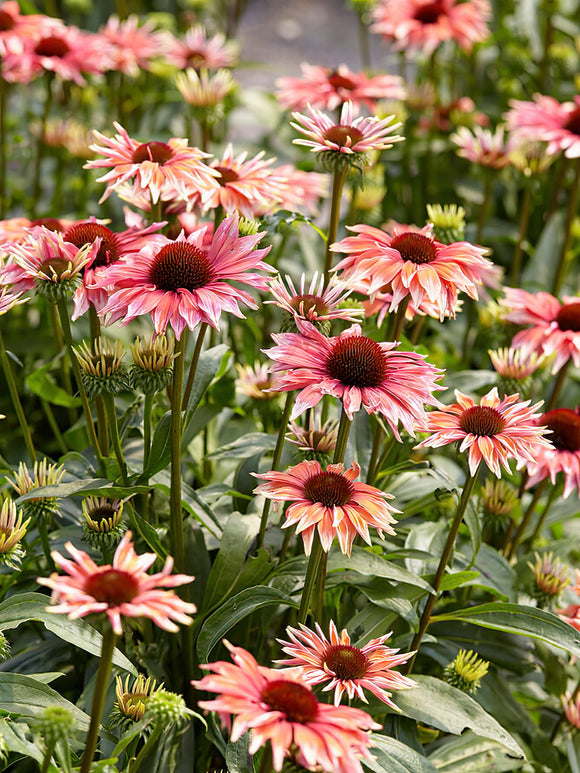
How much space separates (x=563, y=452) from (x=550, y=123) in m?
0.77

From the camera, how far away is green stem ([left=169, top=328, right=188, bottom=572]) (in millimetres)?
914

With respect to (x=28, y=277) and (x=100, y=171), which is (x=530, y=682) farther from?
(x=100, y=171)

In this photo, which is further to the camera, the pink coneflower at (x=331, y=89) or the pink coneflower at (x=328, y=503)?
the pink coneflower at (x=331, y=89)

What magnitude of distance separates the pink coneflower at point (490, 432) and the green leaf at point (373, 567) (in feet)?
0.54

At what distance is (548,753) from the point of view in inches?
49.4

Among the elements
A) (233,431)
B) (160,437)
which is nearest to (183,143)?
(160,437)

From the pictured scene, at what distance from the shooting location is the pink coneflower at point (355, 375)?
87cm

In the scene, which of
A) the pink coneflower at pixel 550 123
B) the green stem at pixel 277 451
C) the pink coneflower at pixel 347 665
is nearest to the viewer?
the pink coneflower at pixel 347 665

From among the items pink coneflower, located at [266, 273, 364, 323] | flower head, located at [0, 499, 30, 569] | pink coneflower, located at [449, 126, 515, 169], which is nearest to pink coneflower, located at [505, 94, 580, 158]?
pink coneflower, located at [449, 126, 515, 169]

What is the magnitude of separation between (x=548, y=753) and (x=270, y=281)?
0.80m

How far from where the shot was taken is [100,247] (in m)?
1.05

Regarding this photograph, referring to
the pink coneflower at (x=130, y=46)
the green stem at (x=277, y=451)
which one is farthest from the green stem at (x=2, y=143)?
the green stem at (x=277, y=451)

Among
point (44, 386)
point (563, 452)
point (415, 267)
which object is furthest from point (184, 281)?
point (563, 452)

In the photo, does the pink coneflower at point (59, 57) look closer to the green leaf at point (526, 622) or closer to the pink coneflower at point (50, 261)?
the pink coneflower at point (50, 261)
